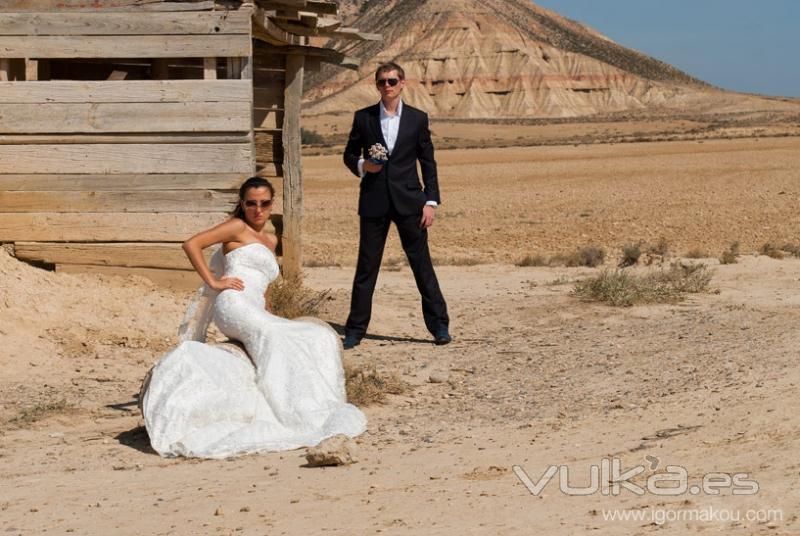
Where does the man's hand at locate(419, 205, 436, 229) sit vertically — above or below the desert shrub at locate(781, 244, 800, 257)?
above

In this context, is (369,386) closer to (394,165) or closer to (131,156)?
(394,165)

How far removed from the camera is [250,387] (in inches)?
256

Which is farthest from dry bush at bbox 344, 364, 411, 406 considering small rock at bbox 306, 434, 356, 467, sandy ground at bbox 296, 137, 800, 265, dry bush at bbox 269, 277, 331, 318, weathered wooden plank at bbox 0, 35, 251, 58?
sandy ground at bbox 296, 137, 800, 265

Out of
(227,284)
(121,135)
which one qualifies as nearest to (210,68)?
(121,135)

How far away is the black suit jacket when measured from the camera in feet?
28.6

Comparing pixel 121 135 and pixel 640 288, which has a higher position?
pixel 121 135

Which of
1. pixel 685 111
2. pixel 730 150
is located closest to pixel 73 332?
pixel 730 150

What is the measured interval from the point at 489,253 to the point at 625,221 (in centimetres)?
386

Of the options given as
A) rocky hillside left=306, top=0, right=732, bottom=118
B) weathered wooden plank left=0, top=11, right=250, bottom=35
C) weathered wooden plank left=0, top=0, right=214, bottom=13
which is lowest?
rocky hillside left=306, top=0, right=732, bottom=118

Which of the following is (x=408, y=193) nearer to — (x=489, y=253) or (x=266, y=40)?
(x=266, y=40)

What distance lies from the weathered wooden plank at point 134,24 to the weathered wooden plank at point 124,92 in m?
0.40

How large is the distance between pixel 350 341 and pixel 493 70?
311 feet

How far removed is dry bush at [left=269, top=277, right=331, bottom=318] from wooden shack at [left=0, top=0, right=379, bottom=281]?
84 cm

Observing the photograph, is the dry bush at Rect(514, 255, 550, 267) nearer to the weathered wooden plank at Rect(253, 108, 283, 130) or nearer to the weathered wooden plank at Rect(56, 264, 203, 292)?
the weathered wooden plank at Rect(253, 108, 283, 130)
